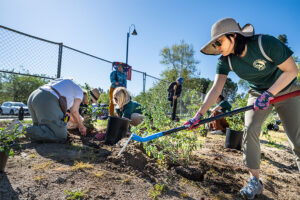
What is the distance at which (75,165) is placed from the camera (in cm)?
199

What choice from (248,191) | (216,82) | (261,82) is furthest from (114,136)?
(261,82)

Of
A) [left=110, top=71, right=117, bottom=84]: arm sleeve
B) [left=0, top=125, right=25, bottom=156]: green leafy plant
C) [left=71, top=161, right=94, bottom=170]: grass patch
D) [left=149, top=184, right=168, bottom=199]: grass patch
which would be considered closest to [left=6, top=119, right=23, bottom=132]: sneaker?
[left=0, top=125, right=25, bottom=156]: green leafy plant

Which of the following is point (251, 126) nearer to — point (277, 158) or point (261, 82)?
point (261, 82)

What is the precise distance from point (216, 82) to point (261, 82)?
442mm

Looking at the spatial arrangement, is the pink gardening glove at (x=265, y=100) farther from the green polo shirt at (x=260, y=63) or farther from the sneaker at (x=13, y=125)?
the sneaker at (x=13, y=125)

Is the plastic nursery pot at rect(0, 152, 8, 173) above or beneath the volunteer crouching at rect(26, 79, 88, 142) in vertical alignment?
beneath

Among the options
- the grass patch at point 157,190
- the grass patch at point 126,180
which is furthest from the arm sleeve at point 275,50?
the grass patch at point 126,180

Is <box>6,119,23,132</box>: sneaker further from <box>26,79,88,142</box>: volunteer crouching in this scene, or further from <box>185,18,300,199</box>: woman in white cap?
<box>185,18,300,199</box>: woman in white cap

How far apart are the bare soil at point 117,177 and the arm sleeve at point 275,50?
1304mm

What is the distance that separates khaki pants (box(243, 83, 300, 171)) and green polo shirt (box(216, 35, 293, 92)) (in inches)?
8.1

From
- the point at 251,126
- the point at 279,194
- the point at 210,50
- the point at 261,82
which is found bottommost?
the point at 279,194

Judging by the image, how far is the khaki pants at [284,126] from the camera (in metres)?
1.79

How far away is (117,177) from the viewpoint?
5.94ft

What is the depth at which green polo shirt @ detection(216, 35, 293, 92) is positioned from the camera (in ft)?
5.36
